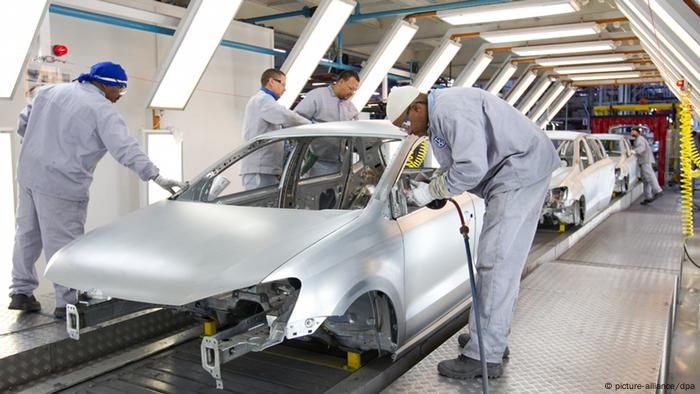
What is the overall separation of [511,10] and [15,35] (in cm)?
509

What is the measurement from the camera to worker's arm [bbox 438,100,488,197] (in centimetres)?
263

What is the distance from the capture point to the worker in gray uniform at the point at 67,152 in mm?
3613

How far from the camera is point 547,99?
1422cm

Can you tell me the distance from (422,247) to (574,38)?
784 centimetres

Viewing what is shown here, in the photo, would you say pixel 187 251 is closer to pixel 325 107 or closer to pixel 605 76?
pixel 325 107

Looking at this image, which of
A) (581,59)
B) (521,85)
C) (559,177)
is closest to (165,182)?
(559,177)

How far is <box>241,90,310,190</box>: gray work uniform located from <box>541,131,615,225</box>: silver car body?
3149 millimetres

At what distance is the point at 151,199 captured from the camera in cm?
612

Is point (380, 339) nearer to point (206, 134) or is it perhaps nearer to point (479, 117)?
point (479, 117)

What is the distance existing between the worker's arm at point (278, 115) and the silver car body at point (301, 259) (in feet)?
3.77

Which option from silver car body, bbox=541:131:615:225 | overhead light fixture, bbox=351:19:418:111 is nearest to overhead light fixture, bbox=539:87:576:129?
silver car body, bbox=541:131:615:225

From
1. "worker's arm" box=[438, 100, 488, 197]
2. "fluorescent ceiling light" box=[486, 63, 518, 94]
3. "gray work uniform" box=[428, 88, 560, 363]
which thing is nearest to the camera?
"worker's arm" box=[438, 100, 488, 197]

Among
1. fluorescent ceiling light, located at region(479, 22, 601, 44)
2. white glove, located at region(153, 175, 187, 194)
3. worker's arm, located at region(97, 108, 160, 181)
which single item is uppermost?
fluorescent ceiling light, located at region(479, 22, 601, 44)

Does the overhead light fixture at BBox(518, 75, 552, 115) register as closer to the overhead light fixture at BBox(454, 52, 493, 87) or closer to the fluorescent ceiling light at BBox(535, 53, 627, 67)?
the fluorescent ceiling light at BBox(535, 53, 627, 67)
